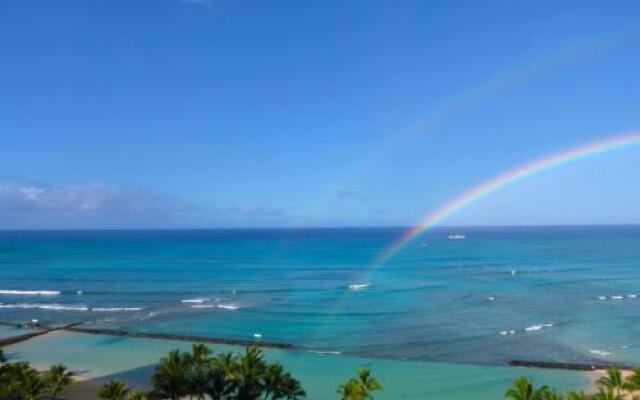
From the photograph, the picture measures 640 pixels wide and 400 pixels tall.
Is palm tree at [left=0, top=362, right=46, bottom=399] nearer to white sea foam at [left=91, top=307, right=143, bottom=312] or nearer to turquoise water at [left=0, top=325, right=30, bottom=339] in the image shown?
turquoise water at [left=0, top=325, right=30, bottom=339]

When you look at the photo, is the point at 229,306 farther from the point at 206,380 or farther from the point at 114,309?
the point at 206,380

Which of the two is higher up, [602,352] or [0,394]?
[0,394]

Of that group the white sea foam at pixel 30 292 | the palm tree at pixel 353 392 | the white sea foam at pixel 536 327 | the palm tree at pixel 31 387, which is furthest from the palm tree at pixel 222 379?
the white sea foam at pixel 30 292

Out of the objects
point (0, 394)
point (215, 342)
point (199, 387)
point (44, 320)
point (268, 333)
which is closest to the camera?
point (0, 394)

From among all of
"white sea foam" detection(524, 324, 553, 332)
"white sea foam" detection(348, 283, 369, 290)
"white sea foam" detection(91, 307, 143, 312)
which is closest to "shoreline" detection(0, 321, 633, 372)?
"white sea foam" detection(91, 307, 143, 312)

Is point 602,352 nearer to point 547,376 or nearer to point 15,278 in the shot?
point 547,376

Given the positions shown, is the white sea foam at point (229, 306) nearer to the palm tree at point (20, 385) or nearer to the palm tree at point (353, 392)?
the palm tree at point (20, 385)

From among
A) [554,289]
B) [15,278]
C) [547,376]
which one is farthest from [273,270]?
[547,376]
